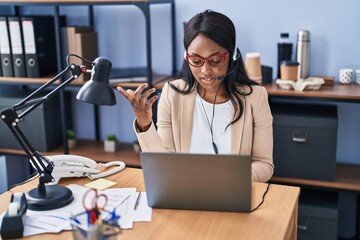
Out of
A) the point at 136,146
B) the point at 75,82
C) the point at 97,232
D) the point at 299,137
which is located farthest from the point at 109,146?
the point at 97,232

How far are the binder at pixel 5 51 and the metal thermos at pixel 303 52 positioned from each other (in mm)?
1595

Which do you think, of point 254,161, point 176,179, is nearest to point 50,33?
point 254,161

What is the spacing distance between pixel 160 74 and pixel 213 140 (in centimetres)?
103

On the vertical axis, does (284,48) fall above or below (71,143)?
above

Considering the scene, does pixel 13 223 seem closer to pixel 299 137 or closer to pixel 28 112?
pixel 28 112

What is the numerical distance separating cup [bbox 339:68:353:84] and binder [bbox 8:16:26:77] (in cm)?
175

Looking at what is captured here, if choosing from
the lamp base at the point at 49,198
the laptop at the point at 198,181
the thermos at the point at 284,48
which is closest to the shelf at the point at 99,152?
the thermos at the point at 284,48

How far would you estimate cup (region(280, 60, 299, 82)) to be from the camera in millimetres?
2404

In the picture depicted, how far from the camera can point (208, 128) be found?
1.97 metres

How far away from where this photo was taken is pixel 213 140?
1960 millimetres

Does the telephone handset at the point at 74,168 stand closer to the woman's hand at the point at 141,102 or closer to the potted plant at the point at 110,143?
the woman's hand at the point at 141,102

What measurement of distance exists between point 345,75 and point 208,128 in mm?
928

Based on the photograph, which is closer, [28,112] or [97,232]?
[97,232]

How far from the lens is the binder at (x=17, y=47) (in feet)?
8.78
